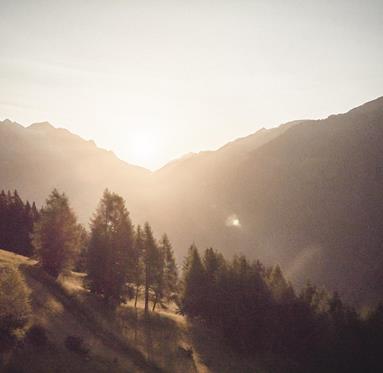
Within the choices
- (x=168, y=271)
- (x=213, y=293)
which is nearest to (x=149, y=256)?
(x=168, y=271)

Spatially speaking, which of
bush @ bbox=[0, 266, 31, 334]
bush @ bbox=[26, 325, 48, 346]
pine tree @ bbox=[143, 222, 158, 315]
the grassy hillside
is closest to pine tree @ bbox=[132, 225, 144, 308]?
pine tree @ bbox=[143, 222, 158, 315]

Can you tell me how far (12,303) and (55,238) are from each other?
15.5 m

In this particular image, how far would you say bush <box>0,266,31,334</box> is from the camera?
23.8 metres

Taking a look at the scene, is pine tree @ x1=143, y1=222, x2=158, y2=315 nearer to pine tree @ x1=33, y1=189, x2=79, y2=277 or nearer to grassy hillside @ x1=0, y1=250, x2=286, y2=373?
grassy hillside @ x1=0, y1=250, x2=286, y2=373

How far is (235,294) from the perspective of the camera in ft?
149

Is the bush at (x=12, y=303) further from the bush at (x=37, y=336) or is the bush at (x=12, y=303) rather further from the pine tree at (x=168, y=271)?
the pine tree at (x=168, y=271)

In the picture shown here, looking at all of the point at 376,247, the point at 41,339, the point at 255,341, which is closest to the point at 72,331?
the point at 41,339

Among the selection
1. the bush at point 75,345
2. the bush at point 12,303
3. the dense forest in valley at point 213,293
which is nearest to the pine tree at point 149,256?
the dense forest in valley at point 213,293

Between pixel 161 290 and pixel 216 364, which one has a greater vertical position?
pixel 161 290

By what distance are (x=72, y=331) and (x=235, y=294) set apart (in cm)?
2234

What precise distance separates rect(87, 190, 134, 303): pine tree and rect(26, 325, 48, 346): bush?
40.5 ft

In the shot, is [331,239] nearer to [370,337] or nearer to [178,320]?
[370,337]

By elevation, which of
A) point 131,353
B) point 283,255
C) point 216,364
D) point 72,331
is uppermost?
point 72,331

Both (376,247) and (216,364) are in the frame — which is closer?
(216,364)
